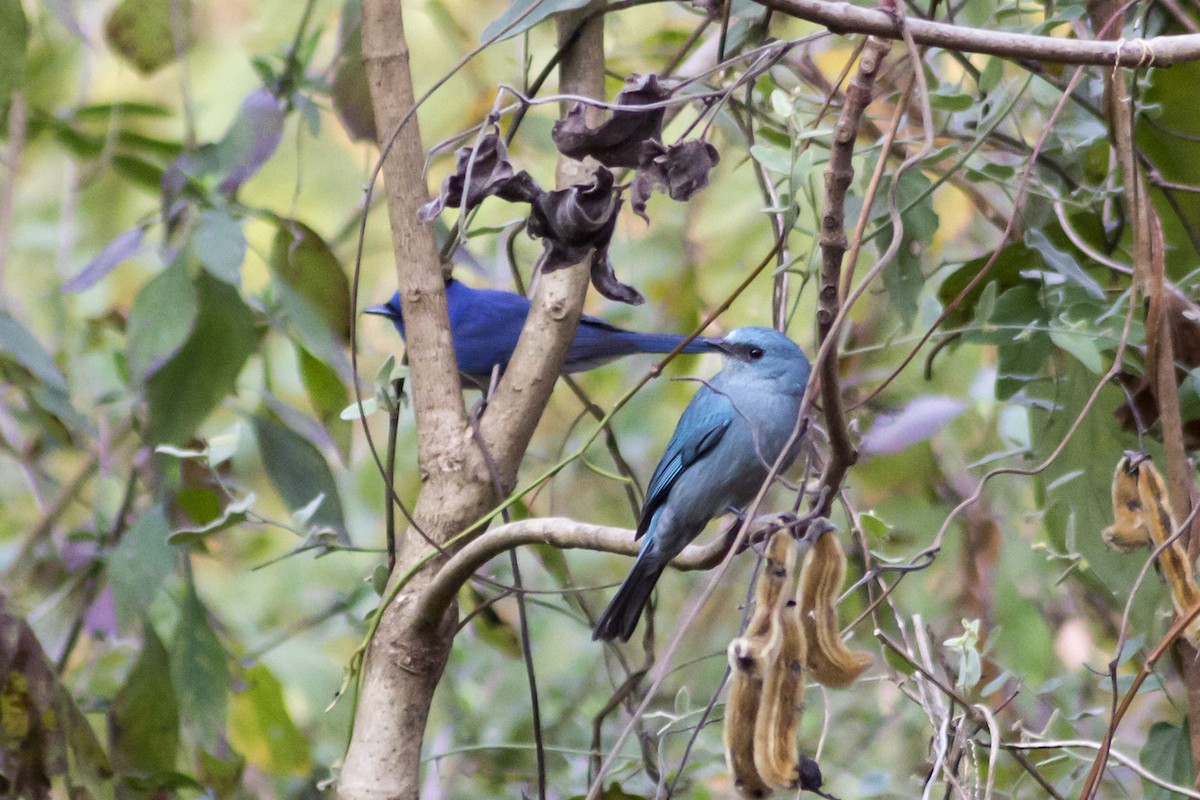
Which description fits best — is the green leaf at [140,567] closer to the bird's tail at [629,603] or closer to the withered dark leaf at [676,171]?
the bird's tail at [629,603]

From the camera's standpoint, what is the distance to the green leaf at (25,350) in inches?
93.2

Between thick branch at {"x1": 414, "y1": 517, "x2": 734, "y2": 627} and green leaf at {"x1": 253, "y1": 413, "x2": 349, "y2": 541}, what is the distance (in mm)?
627

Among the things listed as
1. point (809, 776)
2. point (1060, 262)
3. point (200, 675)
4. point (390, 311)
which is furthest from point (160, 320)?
point (390, 311)

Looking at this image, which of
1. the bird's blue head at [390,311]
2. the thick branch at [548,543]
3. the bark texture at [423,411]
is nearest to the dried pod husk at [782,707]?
the thick branch at [548,543]

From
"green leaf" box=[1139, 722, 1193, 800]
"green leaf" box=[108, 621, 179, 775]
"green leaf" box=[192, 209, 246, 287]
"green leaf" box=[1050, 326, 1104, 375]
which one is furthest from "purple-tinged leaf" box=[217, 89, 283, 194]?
"green leaf" box=[1139, 722, 1193, 800]

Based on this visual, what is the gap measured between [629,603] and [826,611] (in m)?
1.26

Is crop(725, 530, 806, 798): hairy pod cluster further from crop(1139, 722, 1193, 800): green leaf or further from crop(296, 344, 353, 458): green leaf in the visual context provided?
crop(296, 344, 353, 458): green leaf

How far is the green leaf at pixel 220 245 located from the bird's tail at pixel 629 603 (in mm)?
947

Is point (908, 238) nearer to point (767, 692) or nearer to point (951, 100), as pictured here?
point (951, 100)

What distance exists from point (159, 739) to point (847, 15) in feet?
6.48

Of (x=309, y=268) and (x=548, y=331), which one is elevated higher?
(x=309, y=268)

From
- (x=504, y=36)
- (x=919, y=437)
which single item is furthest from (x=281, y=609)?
(x=504, y=36)

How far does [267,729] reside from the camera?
2830mm

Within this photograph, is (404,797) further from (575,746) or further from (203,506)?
(575,746)
